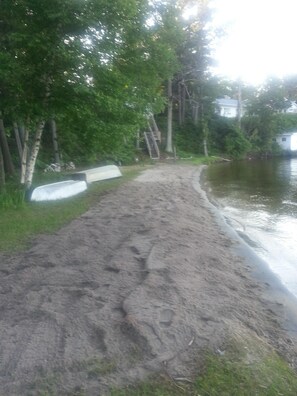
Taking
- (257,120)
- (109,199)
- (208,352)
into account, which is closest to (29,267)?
(208,352)

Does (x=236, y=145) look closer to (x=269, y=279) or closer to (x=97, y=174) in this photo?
(x=97, y=174)

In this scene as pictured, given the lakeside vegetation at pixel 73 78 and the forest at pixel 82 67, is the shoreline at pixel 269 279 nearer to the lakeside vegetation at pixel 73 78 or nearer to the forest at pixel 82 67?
the lakeside vegetation at pixel 73 78

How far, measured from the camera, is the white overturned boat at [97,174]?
18478 mm

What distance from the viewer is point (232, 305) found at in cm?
567

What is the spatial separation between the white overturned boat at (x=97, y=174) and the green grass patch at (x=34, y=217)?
Answer: 9.22 feet

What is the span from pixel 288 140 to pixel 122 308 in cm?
5021

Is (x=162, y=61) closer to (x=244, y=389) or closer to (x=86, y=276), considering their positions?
(x=86, y=276)

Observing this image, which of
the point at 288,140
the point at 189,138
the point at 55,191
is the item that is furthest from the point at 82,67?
the point at 288,140

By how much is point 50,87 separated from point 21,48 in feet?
4.35

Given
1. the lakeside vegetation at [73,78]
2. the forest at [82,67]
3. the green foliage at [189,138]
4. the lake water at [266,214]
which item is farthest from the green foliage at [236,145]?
the lakeside vegetation at [73,78]

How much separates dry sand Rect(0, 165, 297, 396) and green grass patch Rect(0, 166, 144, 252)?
0.56 meters

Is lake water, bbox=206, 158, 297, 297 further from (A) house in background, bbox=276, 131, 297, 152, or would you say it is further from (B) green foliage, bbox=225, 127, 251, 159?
(A) house in background, bbox=276, 131, 297, 152

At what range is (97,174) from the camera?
778 inches

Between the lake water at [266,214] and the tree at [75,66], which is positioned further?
the tree at [75,66]
